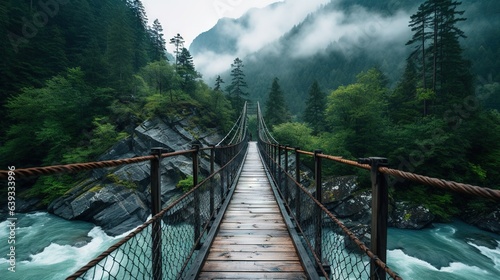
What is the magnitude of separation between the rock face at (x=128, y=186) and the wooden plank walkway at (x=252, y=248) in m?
6.41

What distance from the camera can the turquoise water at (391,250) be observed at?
326 inches

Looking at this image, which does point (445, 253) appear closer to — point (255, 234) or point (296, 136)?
point (255, 234)

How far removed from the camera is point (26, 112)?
1581 centimetres

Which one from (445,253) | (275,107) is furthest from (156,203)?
(275,107)

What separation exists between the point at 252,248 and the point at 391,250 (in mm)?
10272

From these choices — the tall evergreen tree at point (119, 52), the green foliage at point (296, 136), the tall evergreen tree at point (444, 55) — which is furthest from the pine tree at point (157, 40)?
the tall evergreen tree at point (444, 55)

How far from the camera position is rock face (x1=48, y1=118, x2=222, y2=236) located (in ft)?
36.4

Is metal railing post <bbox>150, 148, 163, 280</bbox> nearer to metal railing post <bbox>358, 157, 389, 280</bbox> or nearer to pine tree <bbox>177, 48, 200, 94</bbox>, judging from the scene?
metal railing post <bbox>358, 157, 389, 280</bbox>

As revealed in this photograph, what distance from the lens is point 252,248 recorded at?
104 inches

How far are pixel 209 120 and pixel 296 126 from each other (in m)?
8.68

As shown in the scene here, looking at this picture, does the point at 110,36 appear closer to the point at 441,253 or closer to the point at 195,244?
the point at 195,244

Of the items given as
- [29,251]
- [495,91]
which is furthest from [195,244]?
[495,91]

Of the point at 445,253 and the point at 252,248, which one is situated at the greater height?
the point at 252,248

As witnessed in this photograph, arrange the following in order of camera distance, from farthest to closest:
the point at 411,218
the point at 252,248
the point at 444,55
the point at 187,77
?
the point at 187,77 < the point at 444,55 < the point at 411,218 < the point at 252,248
